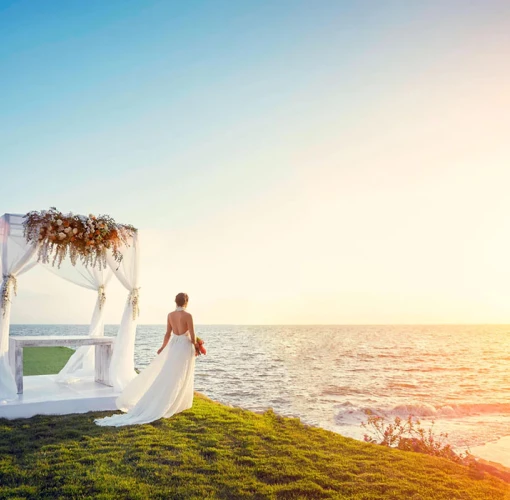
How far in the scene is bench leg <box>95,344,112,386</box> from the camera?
10.8 metres

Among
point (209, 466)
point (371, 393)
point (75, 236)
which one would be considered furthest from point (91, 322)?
point (371, 393)

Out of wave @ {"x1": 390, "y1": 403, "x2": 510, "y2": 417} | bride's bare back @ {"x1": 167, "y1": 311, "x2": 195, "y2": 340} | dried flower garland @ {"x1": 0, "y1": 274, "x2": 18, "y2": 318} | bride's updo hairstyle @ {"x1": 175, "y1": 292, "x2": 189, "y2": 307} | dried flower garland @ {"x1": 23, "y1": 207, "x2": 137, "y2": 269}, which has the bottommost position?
wave @ {"x1": 390, "y1": 403, "x2": 510, "y2": 417}

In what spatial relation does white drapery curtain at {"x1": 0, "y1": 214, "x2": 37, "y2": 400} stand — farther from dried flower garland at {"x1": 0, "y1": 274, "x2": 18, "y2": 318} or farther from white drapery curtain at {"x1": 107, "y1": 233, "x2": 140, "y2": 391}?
white drapery curtain at {"x1": 107, "y1": 233, "x2": 140, "y2": 391}

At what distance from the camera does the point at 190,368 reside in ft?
28.5

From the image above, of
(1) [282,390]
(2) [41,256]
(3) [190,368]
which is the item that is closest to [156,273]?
(1) [282,390]

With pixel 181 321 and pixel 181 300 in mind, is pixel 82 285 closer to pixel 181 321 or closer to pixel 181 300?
pixel 181 300

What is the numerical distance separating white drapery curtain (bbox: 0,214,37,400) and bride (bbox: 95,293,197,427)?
7.62 feet

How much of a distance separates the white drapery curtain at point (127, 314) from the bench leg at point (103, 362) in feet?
1.43

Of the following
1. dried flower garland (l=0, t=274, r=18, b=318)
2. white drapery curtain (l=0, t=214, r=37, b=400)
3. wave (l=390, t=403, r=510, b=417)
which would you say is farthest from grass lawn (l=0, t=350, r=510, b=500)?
wave (l=390, t=403, r=510, b=417)

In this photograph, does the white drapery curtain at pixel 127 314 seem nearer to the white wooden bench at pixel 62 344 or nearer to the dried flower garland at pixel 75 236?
the dried flower garland at pixel 75 236

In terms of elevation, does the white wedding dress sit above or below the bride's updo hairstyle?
below

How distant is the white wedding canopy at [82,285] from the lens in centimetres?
894

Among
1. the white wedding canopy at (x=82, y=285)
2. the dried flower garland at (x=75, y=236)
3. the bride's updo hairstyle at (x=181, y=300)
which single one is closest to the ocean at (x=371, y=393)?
the white wedding canopy at (x=82, y=285)

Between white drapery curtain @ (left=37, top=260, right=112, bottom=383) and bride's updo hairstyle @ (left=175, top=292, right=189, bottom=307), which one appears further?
white drapery curtain @ (left=37, top=260, right=112, bottom=383)
